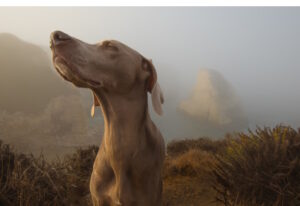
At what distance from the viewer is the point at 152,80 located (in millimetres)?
1961

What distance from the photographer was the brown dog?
1.76 meters

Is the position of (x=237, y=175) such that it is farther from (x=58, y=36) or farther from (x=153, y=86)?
(x=58, y=36)

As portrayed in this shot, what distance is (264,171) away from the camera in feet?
12.0

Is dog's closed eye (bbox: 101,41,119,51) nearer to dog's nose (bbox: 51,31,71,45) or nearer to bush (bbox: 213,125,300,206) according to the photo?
dog's nose (bbox: 51,31,71,45)

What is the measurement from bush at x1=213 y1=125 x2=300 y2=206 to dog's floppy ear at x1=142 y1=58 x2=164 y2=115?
2170 millimetres

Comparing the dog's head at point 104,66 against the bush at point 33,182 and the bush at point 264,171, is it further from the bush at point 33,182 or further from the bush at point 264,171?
the bush at point 264,171

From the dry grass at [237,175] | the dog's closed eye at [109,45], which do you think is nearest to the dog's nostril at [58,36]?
the dog's closed eye at [109,45]

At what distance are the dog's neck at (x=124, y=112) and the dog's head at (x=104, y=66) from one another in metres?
0.05

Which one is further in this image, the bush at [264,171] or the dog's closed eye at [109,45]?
the bush at [264,171]

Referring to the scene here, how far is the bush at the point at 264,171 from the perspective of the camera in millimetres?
3588

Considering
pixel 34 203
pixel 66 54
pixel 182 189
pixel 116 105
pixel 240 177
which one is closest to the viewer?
pixel 66 54

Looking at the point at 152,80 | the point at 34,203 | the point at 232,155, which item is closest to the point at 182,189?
the point at 232,155

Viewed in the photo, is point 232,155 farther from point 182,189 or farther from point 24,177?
point 24,177

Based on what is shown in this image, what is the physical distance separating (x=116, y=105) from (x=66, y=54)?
46 centimetres
